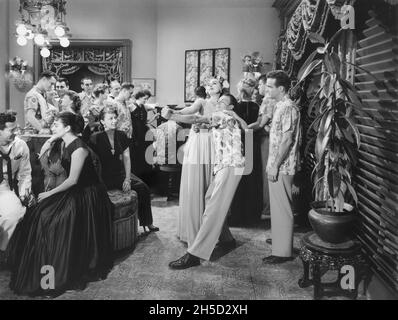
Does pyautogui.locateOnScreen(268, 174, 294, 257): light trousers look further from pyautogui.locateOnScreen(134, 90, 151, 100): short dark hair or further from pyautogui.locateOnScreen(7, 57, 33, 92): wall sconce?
pyautogui.locateOnScreen(7, 57, 33, 92): wall sconce

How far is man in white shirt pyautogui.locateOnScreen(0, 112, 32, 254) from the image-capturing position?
10.6 feet

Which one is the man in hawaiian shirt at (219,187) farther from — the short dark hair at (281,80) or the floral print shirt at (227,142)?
the short dark hair at (281,80)

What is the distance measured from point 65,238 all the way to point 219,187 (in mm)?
1183

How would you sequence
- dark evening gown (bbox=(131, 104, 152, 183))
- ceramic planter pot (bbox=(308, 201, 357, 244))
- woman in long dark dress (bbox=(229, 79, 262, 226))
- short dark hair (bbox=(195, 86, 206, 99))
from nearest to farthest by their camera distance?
ceramic planter pot (bbox=(308, 201, 357, 244))
short dark hair (bbox=(195, 86, 206, 99))
woman in long dark dress (bbox=(229, 79, 262, 226))
dark evening gown (bbox=(131, 104, 152, 183))

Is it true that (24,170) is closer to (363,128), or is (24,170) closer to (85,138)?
(85,138)

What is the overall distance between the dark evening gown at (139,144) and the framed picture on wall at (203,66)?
2.18m

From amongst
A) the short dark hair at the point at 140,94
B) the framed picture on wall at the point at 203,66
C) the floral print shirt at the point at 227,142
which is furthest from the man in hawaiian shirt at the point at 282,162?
the framed picture on wall at the point at 203,66

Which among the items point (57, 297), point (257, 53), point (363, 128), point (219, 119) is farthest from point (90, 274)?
point (257, 53)

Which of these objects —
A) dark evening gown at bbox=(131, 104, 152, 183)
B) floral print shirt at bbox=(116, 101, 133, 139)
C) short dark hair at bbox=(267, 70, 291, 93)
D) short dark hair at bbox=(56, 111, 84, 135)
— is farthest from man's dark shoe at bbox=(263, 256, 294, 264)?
dark evening gown at bbox=(131, 104, 152, 183)

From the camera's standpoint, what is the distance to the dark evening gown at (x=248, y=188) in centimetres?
488

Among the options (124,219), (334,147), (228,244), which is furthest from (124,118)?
(334,147)

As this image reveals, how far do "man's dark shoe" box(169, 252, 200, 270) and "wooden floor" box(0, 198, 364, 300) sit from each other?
0.05m

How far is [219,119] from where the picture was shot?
12.0ft

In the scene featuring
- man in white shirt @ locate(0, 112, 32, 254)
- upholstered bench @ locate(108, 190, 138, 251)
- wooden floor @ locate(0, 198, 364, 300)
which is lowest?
wooden floor @ locate(0, 198, 364, 300)
